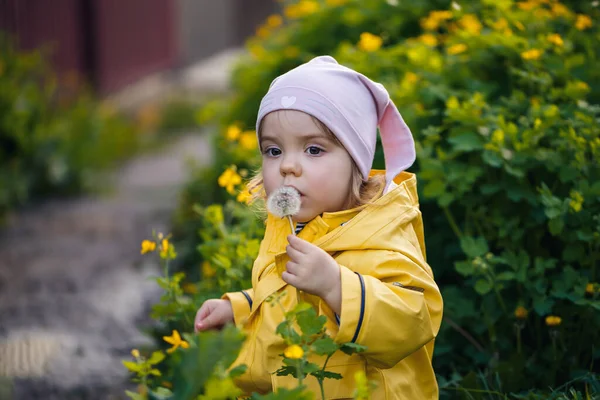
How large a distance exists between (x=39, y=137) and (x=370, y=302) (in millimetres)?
5017

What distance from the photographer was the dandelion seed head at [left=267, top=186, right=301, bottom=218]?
6.07 ft

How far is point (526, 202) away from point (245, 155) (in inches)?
46.1

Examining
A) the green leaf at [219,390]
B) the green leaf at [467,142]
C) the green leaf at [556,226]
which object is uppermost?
the green leaf at [219,390]

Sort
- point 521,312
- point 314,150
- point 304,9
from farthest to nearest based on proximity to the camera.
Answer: point 304,9
point 521,312
point 314,150

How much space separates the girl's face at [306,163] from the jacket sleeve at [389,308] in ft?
0.67

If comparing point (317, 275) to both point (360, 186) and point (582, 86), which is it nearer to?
point (360, 186)

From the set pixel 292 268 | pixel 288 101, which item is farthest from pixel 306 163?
pixel 292 268

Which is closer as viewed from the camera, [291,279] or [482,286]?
[291,279]

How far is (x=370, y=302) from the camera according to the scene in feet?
5.75

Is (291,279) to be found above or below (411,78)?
above

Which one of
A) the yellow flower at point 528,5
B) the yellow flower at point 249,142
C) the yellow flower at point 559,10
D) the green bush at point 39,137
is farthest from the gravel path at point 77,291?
the yellow flower at point 559,10

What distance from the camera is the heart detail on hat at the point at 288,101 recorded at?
194 cm

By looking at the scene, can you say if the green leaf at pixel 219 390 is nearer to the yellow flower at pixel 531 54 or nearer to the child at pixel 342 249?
the child at pixel 342 249

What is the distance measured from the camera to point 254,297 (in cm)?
205
